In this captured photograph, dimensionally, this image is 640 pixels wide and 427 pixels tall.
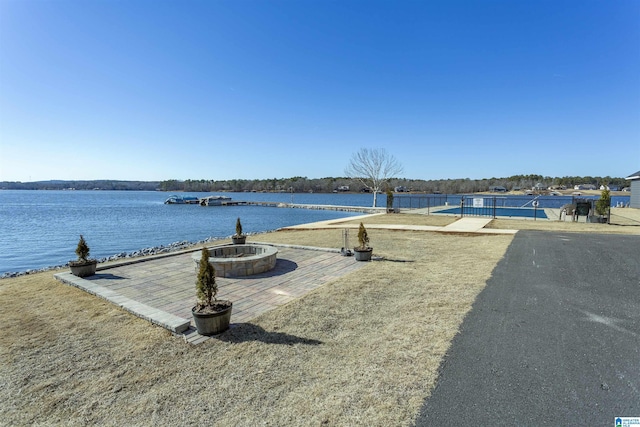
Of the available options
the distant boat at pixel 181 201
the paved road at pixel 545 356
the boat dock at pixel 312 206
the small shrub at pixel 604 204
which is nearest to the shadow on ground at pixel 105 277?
the paved road at pixel 545 356

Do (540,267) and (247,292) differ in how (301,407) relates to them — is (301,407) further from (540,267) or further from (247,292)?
(540,267)

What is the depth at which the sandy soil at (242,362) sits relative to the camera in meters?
2.82

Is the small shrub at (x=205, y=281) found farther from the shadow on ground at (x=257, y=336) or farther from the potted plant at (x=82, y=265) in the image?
the potted plant at (x=82, y=265)

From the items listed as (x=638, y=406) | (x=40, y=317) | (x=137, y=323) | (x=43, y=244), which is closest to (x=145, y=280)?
(x=40, y=317)

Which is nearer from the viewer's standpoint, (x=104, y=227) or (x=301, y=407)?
(x=301, y=407)

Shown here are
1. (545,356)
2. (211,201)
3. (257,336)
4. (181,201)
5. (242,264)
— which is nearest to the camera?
(545,356)

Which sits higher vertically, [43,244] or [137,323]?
[137,323]

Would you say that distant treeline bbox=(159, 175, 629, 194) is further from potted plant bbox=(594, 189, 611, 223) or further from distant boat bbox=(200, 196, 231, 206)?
potted plant bbox=(594, 189, 611, 223)

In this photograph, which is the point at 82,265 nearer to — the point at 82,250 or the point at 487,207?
the point at 82,250

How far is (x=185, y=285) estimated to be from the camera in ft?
21.5

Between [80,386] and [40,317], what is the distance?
2745 millimetres

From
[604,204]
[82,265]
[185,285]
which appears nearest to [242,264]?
[185,285]

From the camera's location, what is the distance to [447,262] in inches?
328

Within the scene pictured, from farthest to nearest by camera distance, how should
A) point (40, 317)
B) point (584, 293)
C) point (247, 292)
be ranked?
1. point (247, 292)
2. point (584, 293)
3. point (40, 317)
